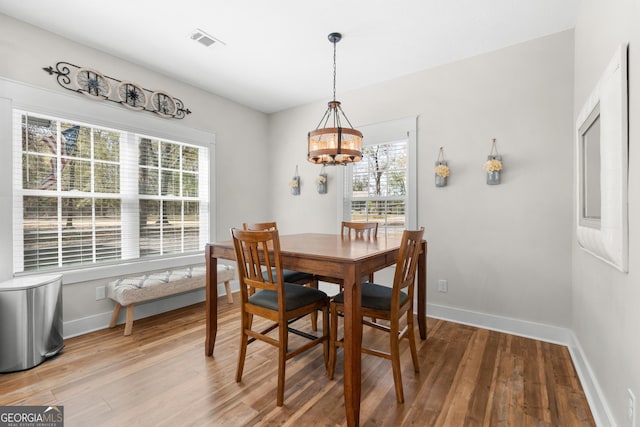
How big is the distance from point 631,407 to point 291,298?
1.70 meters

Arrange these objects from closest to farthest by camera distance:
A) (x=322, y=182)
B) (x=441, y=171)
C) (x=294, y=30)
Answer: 1. (x=294, y=30)
2. (x=441, y=171)
3. (x=322, y=182)

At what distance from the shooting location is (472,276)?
3096mm

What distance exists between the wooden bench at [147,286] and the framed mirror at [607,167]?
3419 millimetres

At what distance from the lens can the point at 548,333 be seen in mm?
2703

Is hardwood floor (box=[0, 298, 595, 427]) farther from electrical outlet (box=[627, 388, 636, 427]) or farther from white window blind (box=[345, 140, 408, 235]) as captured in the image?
white window blind (box=[345, 140, 408, 235])

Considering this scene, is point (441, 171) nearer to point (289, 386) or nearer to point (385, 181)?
point (385, 181)

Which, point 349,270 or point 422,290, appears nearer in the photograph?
point 349,270

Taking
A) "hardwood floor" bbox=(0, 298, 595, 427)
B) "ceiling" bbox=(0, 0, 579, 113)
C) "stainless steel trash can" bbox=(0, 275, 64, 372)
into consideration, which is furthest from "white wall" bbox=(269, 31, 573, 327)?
"stainless steel trash can" bbox=(0, 275, 64, 372)

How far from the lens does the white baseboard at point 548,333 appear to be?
5.48 ft

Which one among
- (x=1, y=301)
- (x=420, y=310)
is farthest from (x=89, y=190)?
(x=420, y=310)

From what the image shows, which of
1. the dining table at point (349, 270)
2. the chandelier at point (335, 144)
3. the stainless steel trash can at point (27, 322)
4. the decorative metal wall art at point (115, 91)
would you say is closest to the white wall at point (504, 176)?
the chandelier at point (335, 144)

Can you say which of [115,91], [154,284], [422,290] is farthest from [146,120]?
[422,290]

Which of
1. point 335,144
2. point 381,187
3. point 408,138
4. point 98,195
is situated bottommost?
point 98,195

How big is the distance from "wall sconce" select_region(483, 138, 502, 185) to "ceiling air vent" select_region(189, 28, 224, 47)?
279cm
